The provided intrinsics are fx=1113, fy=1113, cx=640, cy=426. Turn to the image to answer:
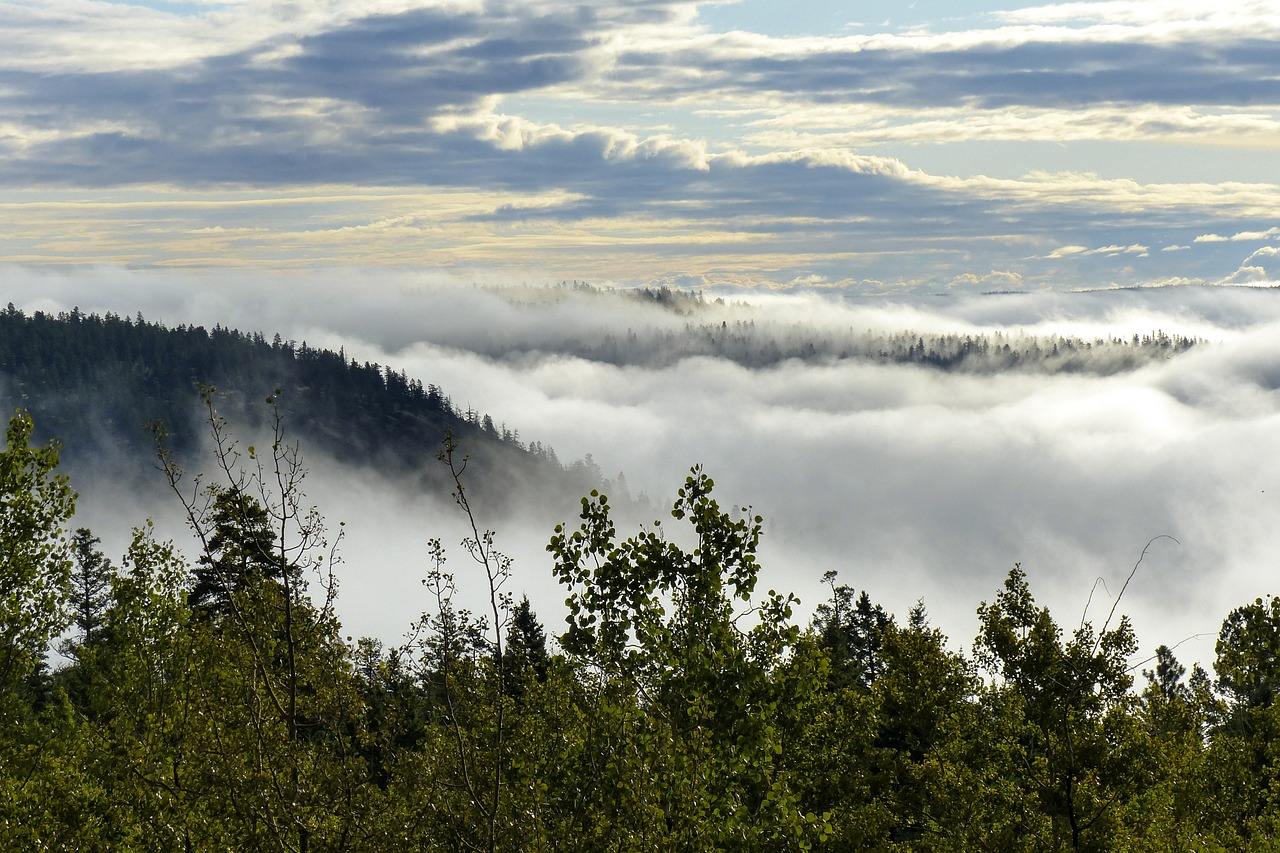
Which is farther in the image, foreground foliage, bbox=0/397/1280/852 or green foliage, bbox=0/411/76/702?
green foliage, bbox=0/411/76/702

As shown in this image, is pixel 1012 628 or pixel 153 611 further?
pixel 153 611

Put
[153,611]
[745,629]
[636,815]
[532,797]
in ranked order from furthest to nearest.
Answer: [153,611], [745,629], [532,797], [636,815]

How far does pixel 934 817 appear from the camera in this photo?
27.3 meters

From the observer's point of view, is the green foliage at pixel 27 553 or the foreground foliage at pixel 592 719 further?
the green foliage at pixel 27 553

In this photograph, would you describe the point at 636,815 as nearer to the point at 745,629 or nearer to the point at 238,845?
the point at 745,629

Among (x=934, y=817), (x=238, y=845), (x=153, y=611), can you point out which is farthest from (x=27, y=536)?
(x=934, y=817)

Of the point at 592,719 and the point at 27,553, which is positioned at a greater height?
the point at 27,553

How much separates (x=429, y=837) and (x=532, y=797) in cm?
379

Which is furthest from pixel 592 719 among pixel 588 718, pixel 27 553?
pixel 27 553

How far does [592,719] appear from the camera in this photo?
12797 millimetres

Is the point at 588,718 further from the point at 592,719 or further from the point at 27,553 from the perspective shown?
the point at 27,553

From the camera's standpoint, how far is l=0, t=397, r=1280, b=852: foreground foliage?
12.4 meters

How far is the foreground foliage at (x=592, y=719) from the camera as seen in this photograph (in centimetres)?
1241

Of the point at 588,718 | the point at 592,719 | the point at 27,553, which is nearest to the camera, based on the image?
the point at 588,718
